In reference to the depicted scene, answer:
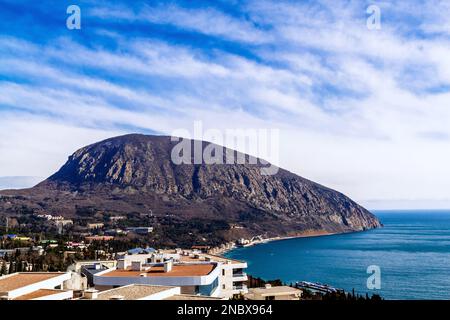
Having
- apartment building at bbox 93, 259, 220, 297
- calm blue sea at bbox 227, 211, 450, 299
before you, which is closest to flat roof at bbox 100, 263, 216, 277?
apartment building at bbox 93, 259, 220, 297

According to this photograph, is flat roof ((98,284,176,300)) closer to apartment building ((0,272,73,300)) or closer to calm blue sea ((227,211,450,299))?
apartment building ((0,272,73,300))

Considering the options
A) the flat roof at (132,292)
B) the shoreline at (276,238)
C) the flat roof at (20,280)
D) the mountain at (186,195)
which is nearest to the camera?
the flat roof at (132,292)

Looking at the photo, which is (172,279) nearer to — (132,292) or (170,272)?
(170,272)

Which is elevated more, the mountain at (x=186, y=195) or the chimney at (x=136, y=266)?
the mountain at (x=186, y=195)

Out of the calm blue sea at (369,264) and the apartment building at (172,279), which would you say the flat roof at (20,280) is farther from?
the calm blue sea at (369,264)

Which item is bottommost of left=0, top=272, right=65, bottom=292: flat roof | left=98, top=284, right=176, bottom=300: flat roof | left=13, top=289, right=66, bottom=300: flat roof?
left=13, top=289, right=66, bottom=300: flat roof

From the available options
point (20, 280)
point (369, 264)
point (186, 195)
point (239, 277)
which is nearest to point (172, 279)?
point (20, 280)

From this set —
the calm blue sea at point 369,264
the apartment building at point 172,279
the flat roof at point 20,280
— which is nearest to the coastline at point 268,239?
the calm blue sea at point 369,264
